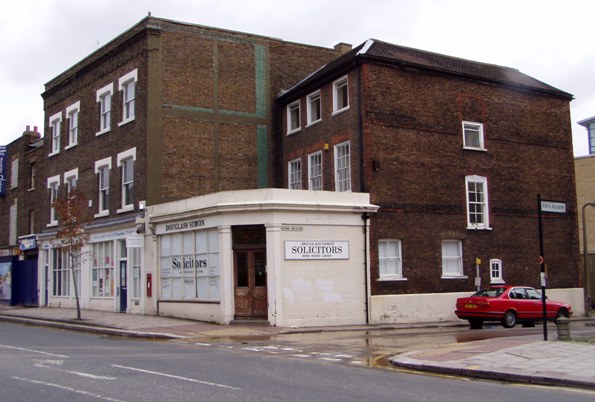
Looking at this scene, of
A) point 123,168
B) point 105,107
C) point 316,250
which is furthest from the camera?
point 105,107

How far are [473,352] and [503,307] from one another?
9.23 meters

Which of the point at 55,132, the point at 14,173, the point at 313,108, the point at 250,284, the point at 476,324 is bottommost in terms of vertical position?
the point at 476,324

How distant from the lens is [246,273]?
2316 centimetres

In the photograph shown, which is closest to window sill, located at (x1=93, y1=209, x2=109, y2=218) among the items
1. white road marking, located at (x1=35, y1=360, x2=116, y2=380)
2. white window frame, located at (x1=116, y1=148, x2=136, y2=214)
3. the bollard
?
white window frame, located at (x1=116, y1=148, x2=136, y2=214)

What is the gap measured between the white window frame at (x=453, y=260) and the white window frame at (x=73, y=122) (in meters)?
19.1

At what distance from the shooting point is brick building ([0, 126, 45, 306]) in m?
37.6

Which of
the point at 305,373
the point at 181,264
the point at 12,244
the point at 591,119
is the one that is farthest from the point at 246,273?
the point at 591,119

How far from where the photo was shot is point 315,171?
93.7ft

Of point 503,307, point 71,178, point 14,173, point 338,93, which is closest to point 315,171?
point 338,93

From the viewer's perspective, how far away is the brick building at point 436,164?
25.5 m

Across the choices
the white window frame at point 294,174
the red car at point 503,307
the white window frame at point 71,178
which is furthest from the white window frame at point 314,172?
the white window frame at point 71,178

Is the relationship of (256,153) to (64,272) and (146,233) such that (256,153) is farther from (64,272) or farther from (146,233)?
(64,272)

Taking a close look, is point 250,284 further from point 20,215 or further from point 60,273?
point 20,215

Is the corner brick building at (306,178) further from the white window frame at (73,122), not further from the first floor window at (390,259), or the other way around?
the white window frame at (73,122)
